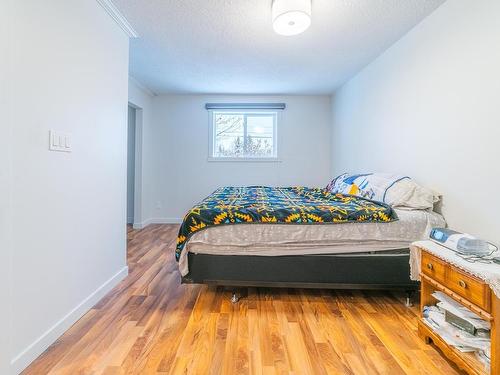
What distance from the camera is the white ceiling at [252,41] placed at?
2.16 meters

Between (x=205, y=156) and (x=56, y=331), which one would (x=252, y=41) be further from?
(x=56, y=331)

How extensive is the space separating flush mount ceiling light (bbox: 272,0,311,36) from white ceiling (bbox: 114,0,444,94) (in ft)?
0.58

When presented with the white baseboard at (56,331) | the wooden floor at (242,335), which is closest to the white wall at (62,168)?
the white baseboard at (56,331)

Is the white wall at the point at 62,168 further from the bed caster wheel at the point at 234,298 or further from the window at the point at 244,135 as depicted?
the window at the point at 244,135

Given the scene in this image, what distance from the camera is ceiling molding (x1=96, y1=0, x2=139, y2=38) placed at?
81.7 inches

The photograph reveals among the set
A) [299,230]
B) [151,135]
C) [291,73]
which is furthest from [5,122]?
[151,135]

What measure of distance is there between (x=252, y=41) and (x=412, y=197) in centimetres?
210

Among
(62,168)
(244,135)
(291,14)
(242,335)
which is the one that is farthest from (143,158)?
(242,335)

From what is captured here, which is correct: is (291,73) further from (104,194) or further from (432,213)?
(104,194)

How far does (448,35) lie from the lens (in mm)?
2020

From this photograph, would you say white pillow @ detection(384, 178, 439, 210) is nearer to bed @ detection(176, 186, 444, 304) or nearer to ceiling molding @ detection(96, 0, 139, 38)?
bed @ detection(176, 186, 444, 304)

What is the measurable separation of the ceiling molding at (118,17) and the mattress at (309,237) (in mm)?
1909

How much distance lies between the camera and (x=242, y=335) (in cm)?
162

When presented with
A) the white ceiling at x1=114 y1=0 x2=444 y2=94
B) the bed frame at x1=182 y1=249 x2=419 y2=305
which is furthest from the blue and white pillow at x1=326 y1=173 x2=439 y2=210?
the white ceiling at x1=114 y1=0 x2=444 y2=94
